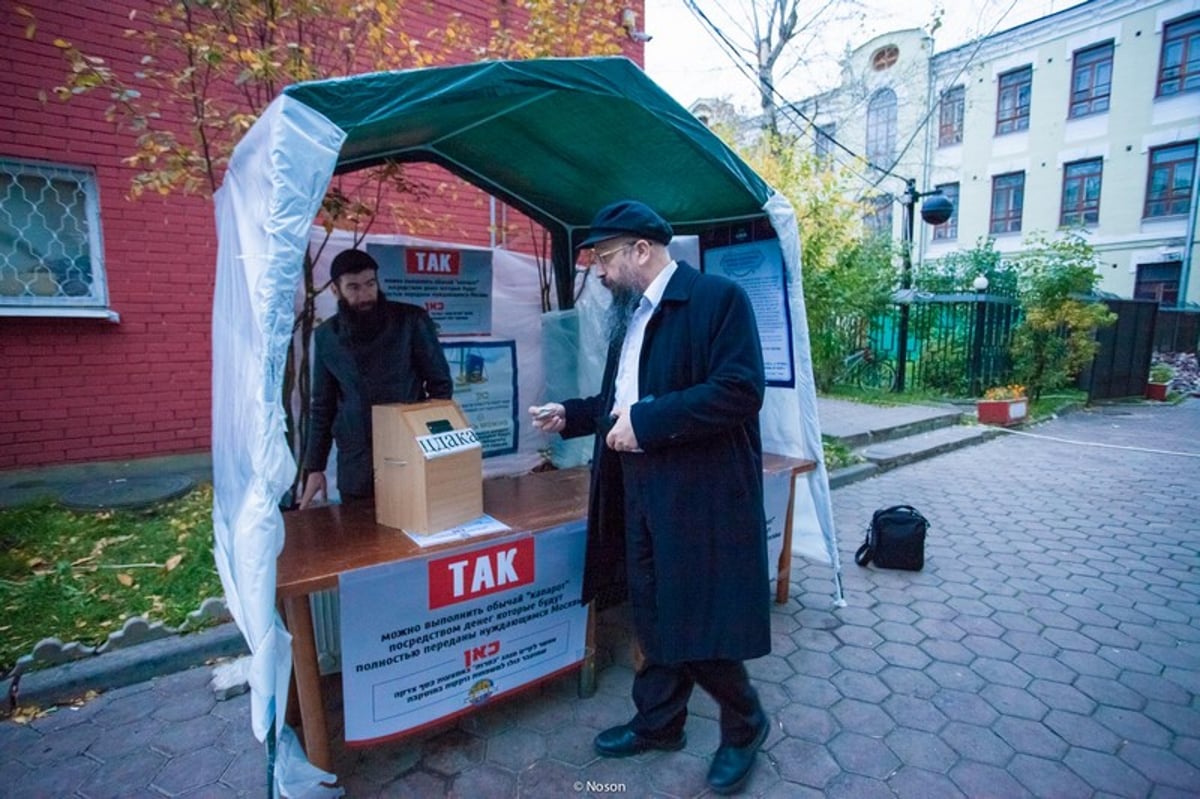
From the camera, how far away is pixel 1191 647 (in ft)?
10.2

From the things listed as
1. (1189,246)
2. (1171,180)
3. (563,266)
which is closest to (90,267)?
(563,266)

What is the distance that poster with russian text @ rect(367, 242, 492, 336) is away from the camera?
3.69 meters

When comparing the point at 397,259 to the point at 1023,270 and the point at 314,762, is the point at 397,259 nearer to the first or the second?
the point at 314,762

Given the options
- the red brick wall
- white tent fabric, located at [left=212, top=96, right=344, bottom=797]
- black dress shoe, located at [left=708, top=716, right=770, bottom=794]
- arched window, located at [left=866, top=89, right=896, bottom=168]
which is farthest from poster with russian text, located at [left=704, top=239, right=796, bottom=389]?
arched window, located at [left=866, top=89, right=896, bottom=168]

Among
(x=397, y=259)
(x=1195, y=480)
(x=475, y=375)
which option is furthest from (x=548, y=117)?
(x=1195, y=480)

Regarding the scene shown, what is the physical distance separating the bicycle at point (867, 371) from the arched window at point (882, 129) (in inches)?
553

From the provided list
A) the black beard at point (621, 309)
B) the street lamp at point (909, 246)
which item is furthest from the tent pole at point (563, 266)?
the street lamp at point (909, 246)

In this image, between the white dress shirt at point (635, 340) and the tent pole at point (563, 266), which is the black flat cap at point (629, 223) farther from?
the tent pole at point (563, 266)

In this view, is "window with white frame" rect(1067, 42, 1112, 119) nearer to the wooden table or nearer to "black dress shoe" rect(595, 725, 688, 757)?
the wooden table

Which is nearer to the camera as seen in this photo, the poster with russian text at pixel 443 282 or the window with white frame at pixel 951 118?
the poster with russian text at pixel 443 282

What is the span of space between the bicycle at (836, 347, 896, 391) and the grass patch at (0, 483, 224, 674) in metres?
10.4

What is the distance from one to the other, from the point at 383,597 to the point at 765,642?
1.31 meters

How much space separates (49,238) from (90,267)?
1.00ft

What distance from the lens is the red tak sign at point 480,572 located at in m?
2.22
